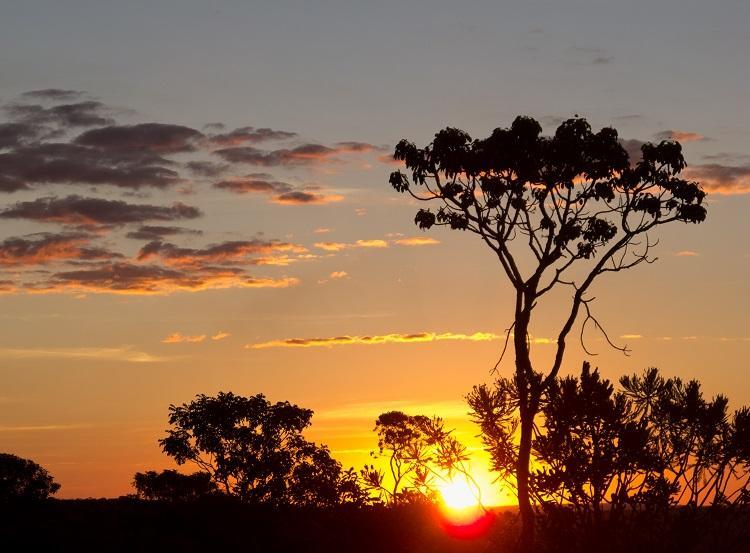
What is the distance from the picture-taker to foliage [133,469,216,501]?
83781 mm

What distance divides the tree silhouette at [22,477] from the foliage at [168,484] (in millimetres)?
7901

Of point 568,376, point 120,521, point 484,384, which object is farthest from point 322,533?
point 568,376

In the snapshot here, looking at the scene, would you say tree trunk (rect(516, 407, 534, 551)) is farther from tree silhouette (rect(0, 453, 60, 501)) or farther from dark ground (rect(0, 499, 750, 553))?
tree silhouette (rect(0, 453, 60, 501))

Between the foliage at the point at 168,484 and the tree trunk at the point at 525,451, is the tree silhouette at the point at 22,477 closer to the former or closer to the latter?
the foliage at the point at 168,484

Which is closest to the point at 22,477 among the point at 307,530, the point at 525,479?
the point at 307,530

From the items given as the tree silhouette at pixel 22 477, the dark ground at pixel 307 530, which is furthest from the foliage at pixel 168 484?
the dark ground at pixel 307 530

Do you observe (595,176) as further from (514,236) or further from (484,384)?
(484,384)

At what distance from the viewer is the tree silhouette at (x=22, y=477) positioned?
83.0 metres

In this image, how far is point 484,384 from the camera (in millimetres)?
32844

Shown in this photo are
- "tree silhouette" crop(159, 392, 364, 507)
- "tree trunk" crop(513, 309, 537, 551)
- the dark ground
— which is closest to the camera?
the dark ground

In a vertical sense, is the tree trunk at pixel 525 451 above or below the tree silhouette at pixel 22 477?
below

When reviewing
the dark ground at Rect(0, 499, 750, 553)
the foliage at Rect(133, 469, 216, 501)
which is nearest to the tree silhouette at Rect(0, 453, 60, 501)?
the foliage at Rect(133, 469, 216, 501)

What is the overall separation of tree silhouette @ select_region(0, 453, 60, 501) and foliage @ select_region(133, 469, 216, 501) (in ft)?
25.9

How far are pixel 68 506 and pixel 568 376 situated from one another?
21868mm
